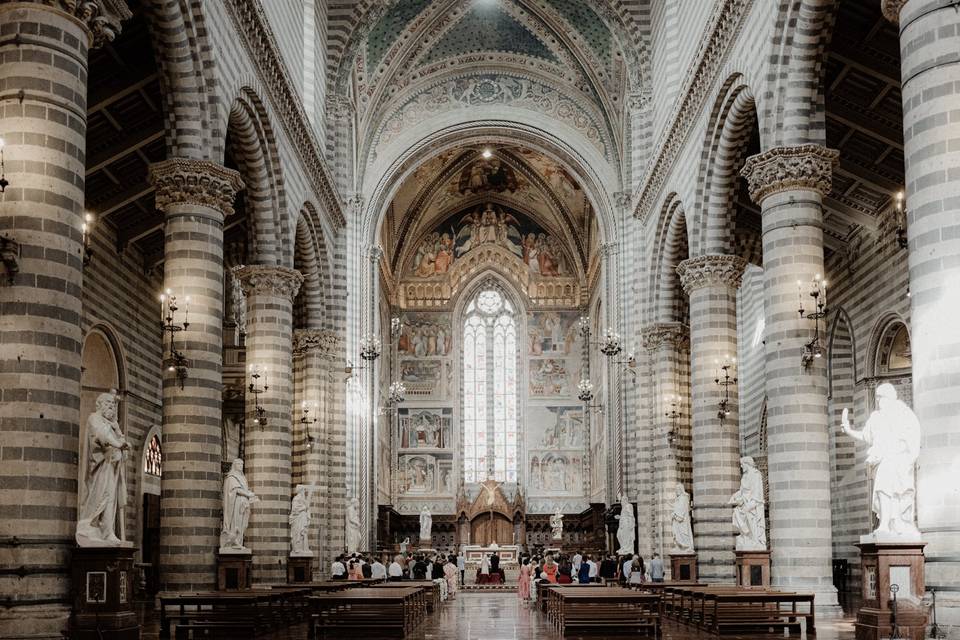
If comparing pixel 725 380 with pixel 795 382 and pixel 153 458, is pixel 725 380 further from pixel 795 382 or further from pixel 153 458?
pixel 153 458

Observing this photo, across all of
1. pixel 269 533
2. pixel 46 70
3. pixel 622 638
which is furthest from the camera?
pixel 269 533

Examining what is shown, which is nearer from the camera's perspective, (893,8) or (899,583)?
(899,583)

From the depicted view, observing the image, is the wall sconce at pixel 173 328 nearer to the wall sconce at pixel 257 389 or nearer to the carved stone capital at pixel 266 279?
→ the wall sconce at pixel 257 389

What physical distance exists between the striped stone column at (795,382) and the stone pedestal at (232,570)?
9.47m

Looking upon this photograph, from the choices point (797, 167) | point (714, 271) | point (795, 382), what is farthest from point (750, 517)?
point (797, 167)

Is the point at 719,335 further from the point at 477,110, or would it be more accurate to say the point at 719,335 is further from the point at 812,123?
the point at 477,110

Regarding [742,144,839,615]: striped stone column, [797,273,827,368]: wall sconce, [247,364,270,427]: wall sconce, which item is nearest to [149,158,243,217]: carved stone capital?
[247,364,270,427]: wall sconce

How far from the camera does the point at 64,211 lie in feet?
43.7

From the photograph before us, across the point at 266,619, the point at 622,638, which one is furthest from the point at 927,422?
the point at 266,619

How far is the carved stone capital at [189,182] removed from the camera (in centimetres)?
1998

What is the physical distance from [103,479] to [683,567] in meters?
19.1

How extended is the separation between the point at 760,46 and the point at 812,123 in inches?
80.8

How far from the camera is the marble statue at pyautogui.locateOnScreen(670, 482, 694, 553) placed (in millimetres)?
29516

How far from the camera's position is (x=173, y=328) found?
65.6 feet
